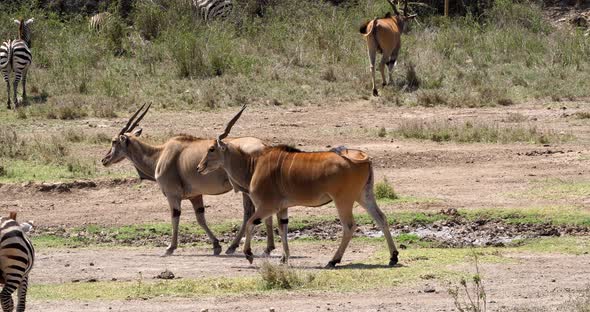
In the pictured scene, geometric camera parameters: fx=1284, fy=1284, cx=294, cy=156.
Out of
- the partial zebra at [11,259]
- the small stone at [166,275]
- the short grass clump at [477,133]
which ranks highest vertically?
the partial zebra at [11,259]

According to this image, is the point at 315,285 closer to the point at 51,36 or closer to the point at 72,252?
the point at 72,252

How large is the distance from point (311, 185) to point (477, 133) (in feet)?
26.1

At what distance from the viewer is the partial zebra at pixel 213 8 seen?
29.1 m

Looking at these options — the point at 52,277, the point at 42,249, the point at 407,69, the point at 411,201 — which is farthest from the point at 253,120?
the point at 52,277

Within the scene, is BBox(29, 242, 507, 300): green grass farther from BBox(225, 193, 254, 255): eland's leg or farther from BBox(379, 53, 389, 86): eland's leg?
BBox(379, 53, 389, 86): eland's leg

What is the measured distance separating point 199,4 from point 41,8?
3639 millimetres

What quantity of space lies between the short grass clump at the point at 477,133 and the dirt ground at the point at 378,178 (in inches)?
10.0

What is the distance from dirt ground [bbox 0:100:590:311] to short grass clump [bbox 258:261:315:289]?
29 centimetres

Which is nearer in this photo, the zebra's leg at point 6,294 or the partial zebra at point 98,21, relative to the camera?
the zebra's leg at point 6,294

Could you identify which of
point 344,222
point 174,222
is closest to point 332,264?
point 344,222

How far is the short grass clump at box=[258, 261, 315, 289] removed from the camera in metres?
11.4

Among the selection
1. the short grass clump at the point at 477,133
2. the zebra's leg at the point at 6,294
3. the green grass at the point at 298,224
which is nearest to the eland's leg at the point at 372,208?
the green grass at the point at 298,224

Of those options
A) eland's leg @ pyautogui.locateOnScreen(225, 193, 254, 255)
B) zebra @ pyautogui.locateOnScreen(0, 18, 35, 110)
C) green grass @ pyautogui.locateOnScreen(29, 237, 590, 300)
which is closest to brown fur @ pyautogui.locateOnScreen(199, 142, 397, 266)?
green grass @ pyautogui.locateOnScreen(29, 237, 590, 300)

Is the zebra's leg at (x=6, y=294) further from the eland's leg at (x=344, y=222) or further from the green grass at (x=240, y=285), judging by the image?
the eland's leg at (x=344, y=222)
